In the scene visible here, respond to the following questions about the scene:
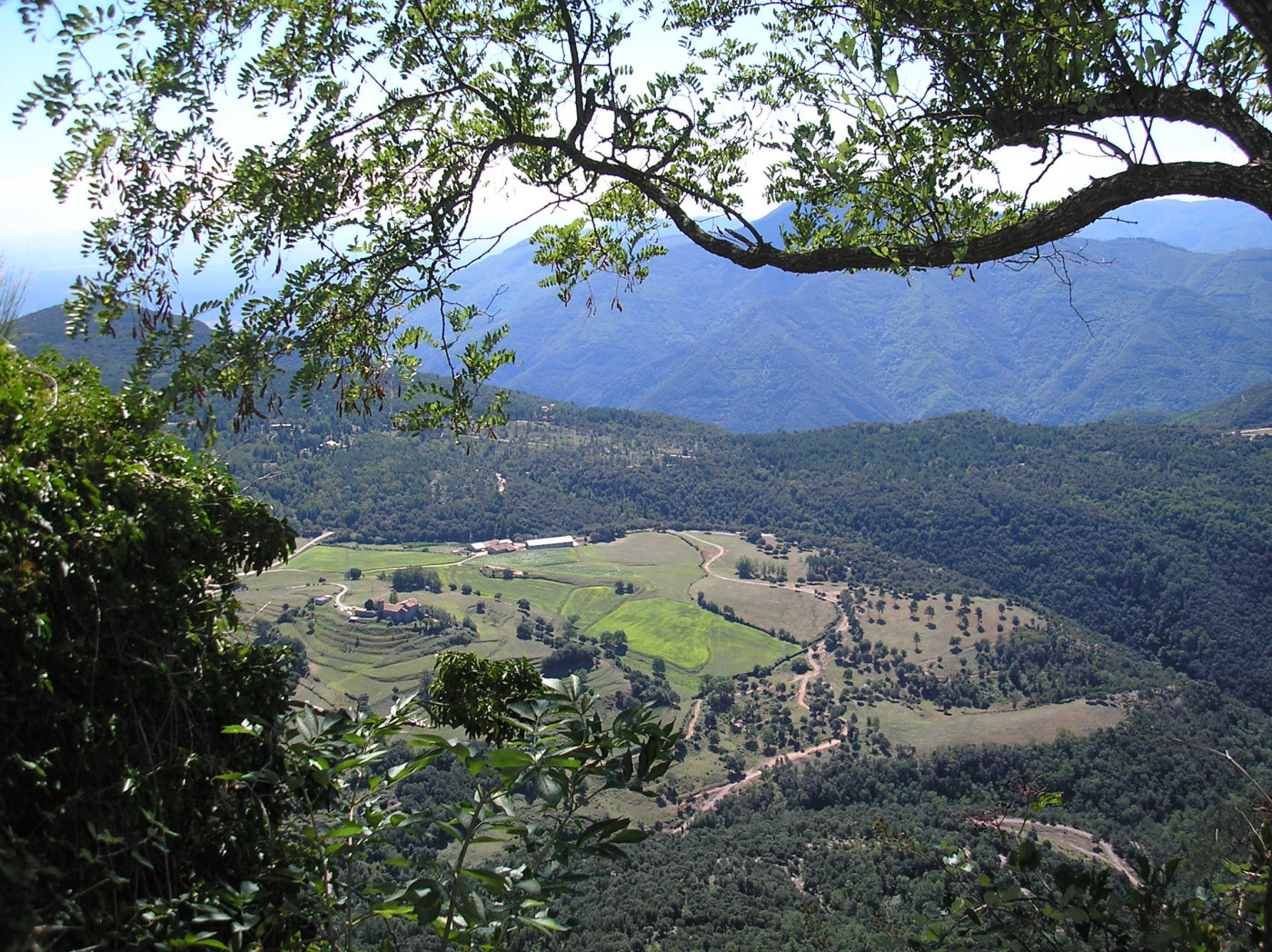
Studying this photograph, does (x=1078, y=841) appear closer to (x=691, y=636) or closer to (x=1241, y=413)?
(x=691, y=636)

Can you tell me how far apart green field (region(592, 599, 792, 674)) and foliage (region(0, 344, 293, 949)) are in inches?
1777

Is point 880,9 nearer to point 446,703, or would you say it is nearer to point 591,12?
point 591,12

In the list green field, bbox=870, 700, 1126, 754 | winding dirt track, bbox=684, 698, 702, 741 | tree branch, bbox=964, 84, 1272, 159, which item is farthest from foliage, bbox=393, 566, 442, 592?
tree branch, bbox=964, 84, 1272, 159

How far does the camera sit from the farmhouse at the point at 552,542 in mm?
65750

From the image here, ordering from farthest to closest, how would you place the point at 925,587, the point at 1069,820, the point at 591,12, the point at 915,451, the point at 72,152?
1. the point at 915,451
2. the point at 925,587
3. the point at 1069,820
4. the point at 591,12
5. the point at 72,152

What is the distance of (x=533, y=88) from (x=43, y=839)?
9.45ft

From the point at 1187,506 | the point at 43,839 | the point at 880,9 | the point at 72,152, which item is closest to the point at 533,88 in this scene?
the point at 880,9

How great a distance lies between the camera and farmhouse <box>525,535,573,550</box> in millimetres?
65750

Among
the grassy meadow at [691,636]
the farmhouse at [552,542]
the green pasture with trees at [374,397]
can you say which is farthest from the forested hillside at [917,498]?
the green pasture with trees at [374,397]

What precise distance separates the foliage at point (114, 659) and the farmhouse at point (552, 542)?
63.6 m

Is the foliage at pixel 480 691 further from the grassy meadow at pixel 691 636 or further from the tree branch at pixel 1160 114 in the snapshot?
the grassy meadow at pixel 691 636

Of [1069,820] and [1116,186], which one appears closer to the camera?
Result: [1116,186]

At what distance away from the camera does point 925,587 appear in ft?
190

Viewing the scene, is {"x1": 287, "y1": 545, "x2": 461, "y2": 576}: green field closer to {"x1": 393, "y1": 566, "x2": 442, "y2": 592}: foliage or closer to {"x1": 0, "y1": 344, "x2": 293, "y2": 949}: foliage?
{"x1": 393, "y1": 566, "x2": 442, "y2": 592}: foliage
